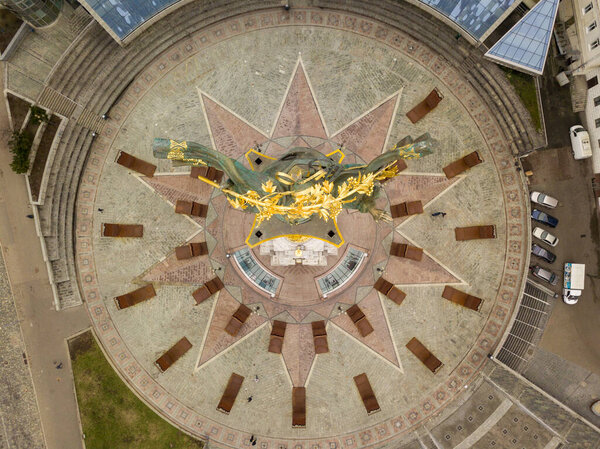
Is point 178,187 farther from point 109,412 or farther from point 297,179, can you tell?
point 109,412

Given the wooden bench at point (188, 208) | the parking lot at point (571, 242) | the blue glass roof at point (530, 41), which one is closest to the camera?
the blue glass roof at point (530, 41)

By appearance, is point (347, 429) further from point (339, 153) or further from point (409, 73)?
point (409, 73)

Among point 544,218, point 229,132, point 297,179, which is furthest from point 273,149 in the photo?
point 544,218

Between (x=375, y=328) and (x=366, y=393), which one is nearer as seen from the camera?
(x=366, y=393)

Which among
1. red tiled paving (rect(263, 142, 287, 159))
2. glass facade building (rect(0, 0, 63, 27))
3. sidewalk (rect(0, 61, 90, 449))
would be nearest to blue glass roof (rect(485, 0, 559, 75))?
red tiled paving (rect(263, 142, 287, 159))

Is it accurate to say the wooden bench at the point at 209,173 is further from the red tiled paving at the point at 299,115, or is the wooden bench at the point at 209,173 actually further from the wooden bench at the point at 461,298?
the wooden bench at the point at 461,298

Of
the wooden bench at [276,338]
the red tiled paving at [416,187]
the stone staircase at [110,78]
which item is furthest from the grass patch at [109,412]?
the red tiled paving at [416,187]
